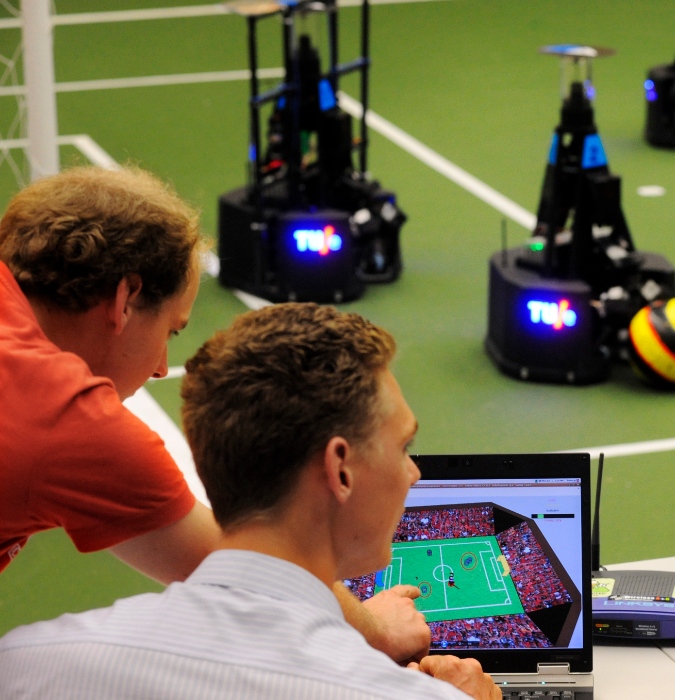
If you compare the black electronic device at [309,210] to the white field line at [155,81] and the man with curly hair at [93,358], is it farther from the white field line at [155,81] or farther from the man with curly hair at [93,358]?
the man with curly hair at [93,358]

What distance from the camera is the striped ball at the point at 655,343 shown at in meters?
6.40

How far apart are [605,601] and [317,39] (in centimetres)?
552

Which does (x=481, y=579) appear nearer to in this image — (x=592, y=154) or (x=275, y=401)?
(x=275, y=401)

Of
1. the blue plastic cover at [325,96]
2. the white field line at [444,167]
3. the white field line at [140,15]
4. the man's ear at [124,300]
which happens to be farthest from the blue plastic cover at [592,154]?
the white field line at [140,15]

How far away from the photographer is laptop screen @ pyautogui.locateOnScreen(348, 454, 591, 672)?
2.64 m

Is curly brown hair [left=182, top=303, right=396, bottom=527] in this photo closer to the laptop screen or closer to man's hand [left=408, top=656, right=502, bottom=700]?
man's hand [left=408, top=656, right=502, bottom=700]

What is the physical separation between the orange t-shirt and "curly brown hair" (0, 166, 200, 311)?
2.6 inches

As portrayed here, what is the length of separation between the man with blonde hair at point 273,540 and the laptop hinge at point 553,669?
82cm

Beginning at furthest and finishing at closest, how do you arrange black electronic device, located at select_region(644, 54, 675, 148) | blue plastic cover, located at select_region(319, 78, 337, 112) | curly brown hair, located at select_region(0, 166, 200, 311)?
black electronic device, located at select_region(644, 54, 675, 148) → blue plastic cover, located at select_region(319, 78, 337, 112) → curly brown hair, located at select_region(0, 166, 200, 311)

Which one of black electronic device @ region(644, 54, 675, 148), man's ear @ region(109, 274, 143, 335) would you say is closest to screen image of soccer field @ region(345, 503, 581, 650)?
man's ear @ region(109, 274, 143, 335)

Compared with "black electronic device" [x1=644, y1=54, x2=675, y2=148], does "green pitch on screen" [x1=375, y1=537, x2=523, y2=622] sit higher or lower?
higher

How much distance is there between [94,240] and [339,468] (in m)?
0.77

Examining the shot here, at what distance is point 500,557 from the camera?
2666mm

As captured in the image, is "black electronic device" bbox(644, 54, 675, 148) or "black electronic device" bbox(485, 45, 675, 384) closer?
"black electronic device" bbox(485, 45, 675, 384)
